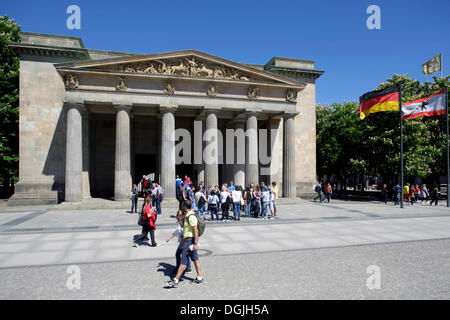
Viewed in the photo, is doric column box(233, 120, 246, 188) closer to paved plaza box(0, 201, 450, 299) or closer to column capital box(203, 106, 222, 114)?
column capital box(203, 106, 222, 114)

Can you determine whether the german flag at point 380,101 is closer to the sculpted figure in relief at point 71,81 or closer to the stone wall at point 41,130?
the sculpted figure in relief at point 71,81

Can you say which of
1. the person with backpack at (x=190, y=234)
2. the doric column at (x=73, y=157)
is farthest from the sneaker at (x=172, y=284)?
the doric column at (x=73, y=157)

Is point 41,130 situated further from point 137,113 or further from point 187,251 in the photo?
point 187,251

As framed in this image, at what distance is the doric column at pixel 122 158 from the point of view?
22.2 metres

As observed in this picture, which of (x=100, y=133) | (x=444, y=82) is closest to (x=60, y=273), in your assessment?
(x=100, y=133)

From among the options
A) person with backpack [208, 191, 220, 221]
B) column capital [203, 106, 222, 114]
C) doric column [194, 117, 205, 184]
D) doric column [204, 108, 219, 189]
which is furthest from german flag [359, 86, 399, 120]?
person with backpack [208, 191, 220, 221]

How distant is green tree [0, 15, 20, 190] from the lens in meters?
27.6

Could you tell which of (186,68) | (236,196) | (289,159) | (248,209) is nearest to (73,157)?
(186,68)

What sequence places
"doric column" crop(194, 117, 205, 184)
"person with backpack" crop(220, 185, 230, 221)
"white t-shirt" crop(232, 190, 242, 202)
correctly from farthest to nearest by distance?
"doric column" crop(194, 117, 205, 184)
"white t-shirt" crop(232, 190, 242, 202)
"person with backpack" crop(220, 185, 230, 221)

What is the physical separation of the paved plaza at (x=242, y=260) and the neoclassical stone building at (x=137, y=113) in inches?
352

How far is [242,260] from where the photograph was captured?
8758mm

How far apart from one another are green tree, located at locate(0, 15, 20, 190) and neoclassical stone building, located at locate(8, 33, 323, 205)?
3484 mm
